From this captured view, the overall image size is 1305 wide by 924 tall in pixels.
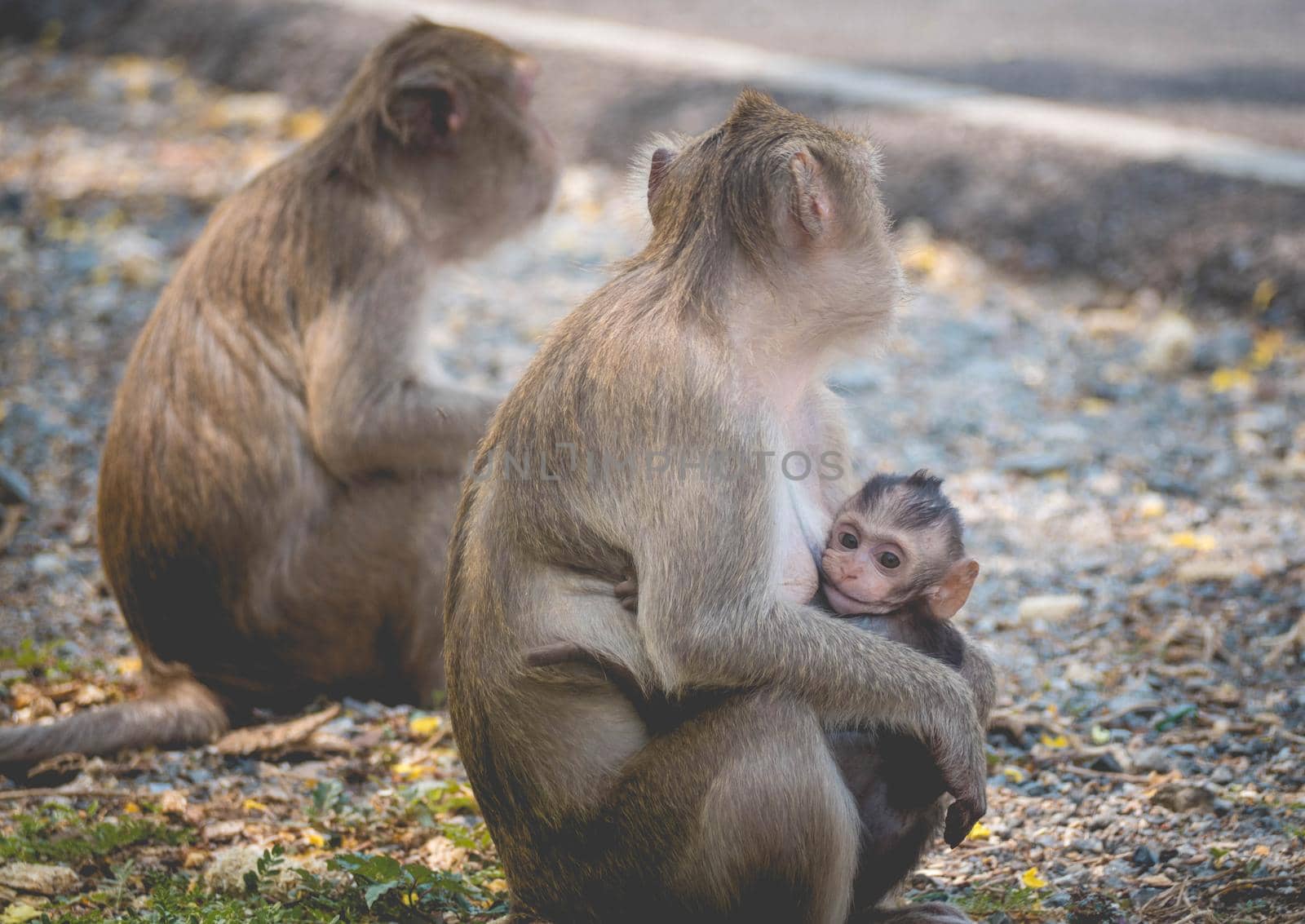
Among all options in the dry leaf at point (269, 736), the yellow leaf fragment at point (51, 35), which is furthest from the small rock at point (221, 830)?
the yellow leaf fragment at point (51, 35)

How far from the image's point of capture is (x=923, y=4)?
10.8m

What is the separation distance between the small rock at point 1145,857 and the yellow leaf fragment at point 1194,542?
69.5 inches

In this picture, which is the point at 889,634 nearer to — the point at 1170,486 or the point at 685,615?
the point at 685,615

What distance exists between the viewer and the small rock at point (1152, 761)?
11.7 feet

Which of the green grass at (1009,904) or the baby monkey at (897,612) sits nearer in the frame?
the baby monkey at (897,612)

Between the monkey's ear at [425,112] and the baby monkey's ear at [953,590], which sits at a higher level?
the monkey's ear at [425,112]

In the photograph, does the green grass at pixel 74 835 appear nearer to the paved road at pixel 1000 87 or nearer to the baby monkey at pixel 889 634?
the baby monkey at pixel 889 634

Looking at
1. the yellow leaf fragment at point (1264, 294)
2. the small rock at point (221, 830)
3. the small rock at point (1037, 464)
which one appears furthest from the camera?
the yellow leaf fragment at point (1264, 294)

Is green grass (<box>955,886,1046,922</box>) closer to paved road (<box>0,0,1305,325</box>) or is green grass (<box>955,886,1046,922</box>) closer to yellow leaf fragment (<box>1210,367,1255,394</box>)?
paved road (<box>0,0,1305,325</box>)

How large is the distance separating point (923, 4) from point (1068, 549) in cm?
707

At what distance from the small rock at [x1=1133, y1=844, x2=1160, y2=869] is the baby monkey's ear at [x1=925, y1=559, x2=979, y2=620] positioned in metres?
0.69

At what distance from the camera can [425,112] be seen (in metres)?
4.52

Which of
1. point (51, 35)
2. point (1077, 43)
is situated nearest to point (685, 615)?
point (1077, 43)

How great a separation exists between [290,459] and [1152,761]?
249cm
